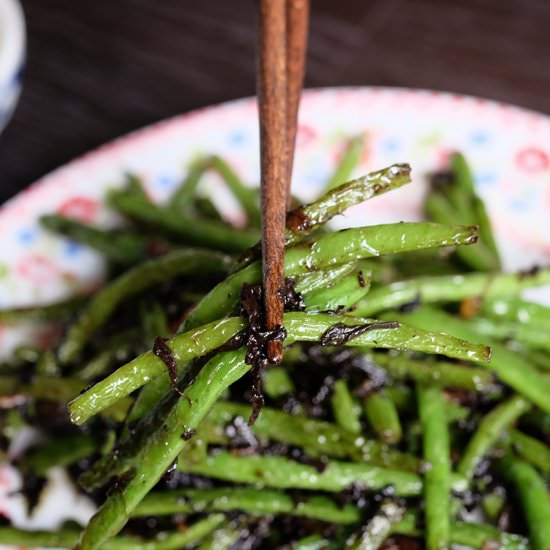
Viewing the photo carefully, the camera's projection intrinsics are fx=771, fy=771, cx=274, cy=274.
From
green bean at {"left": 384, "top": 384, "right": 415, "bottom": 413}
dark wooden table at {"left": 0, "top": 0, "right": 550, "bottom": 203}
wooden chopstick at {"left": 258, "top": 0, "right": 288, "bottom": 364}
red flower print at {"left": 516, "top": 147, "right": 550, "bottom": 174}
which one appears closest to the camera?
wooden chopstick at {"left": 258, "top": 0, "right": 288, "bottom": 364}

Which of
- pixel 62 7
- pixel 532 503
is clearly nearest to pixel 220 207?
pixel 532 503

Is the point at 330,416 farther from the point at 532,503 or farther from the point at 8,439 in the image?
the point at 8,439

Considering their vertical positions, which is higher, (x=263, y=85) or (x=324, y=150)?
(x=324, y=150)

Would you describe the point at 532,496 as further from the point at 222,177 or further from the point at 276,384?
the point at 222,177

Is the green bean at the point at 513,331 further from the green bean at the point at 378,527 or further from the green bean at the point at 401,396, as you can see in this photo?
the green bean at the point at 378,527

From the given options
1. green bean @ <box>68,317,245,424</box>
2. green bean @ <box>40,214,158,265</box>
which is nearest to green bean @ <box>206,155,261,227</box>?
green bean @ <box>40,214,158,265</box>

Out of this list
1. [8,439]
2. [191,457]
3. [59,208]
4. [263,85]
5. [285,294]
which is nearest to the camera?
[263,85]

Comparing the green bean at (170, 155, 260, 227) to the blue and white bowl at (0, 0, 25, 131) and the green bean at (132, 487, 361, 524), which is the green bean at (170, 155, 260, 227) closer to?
the blue and white bowl at (0, 0, 25, 131)
